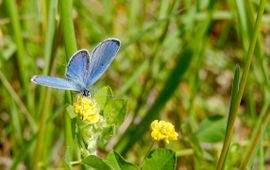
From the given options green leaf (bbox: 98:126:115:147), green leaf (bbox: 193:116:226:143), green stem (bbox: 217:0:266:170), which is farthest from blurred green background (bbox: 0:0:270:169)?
green leaf (bbox: 98:126:115:147)

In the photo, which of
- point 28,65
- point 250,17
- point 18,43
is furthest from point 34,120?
point 250,17

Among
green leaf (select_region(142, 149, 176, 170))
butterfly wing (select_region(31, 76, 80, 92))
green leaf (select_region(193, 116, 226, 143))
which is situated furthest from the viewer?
green leaf (select_region(193, 116, 226, 143))

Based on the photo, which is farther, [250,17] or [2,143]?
[2,143]

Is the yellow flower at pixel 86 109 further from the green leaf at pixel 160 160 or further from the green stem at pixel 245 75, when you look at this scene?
Answer: the green stem at pixel 245 75

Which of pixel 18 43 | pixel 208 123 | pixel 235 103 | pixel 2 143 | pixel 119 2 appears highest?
pixel 119 2

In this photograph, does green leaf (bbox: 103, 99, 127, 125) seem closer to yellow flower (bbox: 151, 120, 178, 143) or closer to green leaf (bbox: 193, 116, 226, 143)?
yellow flower (bbox: 151, 120, 178, 143)

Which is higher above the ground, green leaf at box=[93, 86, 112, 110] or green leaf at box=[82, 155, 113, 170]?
green leaf at box=[93, 86, 112, 110]

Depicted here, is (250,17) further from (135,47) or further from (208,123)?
(135,47)
